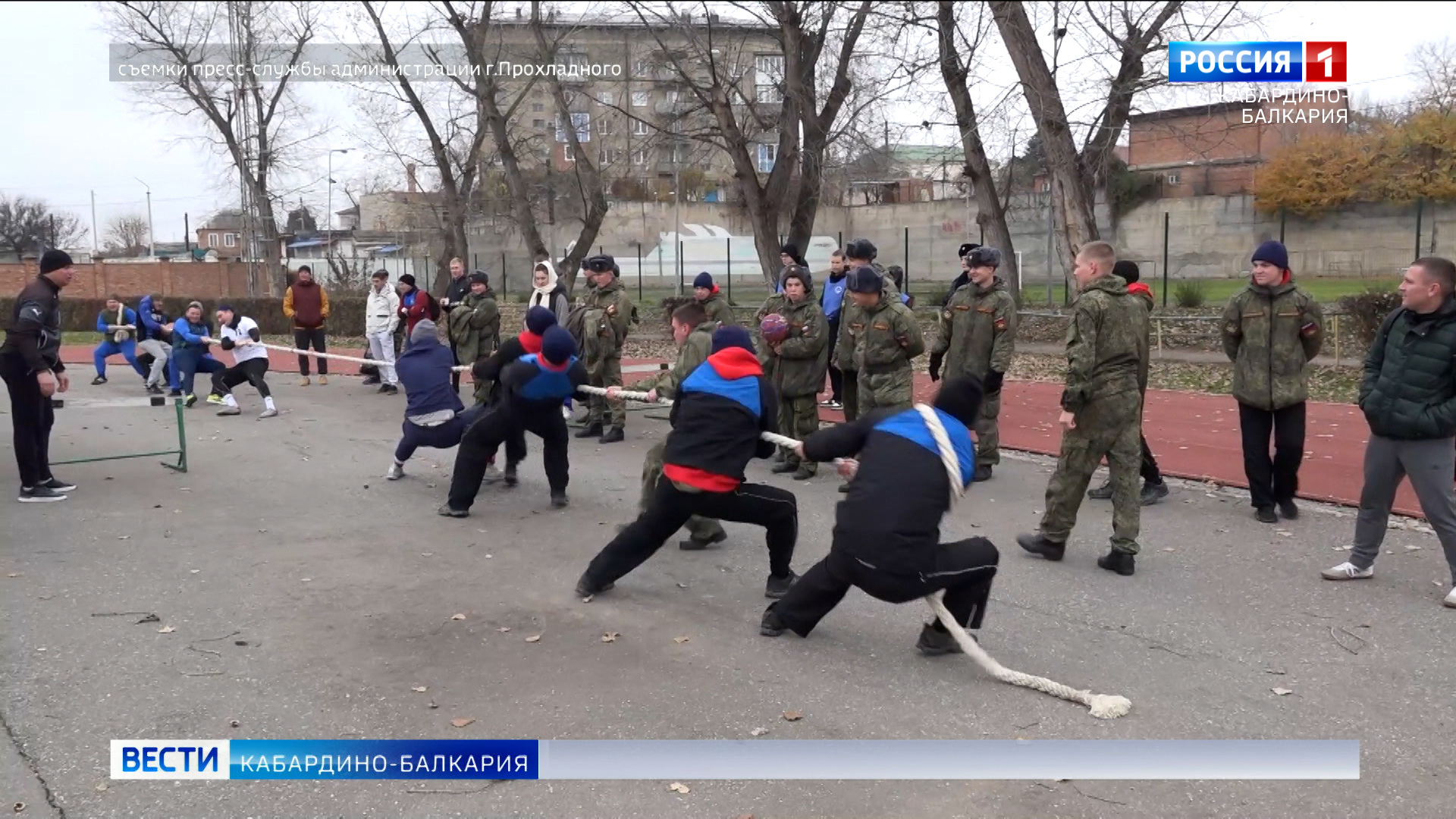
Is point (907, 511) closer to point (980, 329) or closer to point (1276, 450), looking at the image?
point (1276, 450)

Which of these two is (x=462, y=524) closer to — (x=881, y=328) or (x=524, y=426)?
(x=524, y=426)

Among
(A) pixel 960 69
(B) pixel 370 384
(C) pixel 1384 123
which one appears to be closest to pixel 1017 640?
(B) pixel 370 384

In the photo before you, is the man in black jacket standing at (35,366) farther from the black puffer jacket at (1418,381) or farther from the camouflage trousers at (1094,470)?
the black puffer jacket at (1418,381)

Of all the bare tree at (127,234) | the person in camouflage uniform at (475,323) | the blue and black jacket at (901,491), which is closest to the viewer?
the blue and black jacket at (901,491)

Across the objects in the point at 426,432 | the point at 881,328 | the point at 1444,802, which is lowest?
the point at 1444,802

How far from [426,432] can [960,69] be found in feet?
43.6

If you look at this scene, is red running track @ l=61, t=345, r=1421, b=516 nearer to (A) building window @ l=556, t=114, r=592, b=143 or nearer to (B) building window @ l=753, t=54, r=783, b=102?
(B) building window @ l=753, t=54, r=783, b=102

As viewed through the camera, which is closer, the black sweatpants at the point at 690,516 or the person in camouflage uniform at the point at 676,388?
the black sweatpants at the point at 690,516

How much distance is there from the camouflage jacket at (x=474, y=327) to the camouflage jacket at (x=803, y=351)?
442 centimetres

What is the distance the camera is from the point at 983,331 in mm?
8977

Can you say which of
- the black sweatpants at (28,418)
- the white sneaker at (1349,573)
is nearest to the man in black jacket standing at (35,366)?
the black sweatpants at (28,418)

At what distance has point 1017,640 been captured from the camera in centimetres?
558

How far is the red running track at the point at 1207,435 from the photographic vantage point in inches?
360

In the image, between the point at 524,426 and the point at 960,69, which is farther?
the point at 960,69
